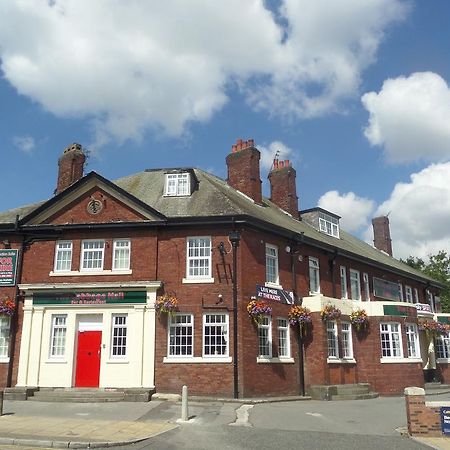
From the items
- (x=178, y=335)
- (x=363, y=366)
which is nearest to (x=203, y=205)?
(x=178, y=335)

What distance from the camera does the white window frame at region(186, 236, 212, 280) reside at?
19.3 m

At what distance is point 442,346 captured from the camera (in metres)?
28.7

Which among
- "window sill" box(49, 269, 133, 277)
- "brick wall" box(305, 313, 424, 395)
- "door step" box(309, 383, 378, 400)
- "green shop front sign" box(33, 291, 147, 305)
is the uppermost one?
"window sill" box(49, 269, 133, 277)

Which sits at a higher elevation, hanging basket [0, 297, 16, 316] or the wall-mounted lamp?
the wall-mounted lamp

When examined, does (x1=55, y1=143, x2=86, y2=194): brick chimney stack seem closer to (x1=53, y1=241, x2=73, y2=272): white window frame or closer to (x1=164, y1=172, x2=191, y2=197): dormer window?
(x1=53, y1=241, x2=73, y2=272): white window frame

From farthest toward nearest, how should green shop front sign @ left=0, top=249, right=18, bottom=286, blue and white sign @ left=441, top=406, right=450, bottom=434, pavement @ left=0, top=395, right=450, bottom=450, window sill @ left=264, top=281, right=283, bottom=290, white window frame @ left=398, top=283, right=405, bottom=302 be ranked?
white window frame @ left=398, top=283, right=405, bottom=302, window sill @ left=264, top=281, right=283, bottom=290, green shop front sign @ left=0, top=249, right=18, bottom=286, blue and white sign @ left=441, top=406, right=450, bottom=434, pavement @ left=0, top=395, right=450, bottom=450

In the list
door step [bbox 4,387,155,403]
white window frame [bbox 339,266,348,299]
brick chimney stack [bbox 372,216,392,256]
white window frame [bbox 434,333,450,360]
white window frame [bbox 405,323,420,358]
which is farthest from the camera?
brick chimney stack [bbox 372,216,392,256]

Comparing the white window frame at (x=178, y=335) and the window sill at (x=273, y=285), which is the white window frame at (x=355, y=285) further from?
the white window frame at (x=178, y=335)

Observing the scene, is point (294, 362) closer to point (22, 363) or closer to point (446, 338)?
point (22, 363)

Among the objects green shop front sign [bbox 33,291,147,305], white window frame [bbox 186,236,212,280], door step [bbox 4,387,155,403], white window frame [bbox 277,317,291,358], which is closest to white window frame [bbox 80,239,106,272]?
green shop front sign [bbox 33,291,147,305]

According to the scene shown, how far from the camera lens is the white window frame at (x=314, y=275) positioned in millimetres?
23036

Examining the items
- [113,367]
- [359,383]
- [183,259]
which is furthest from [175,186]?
[359,383]

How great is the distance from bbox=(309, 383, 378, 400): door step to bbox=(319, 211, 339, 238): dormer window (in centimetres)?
1023

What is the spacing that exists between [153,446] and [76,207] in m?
12.2
